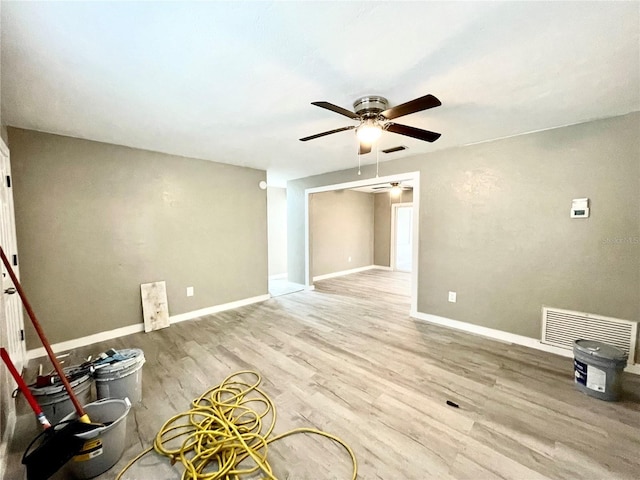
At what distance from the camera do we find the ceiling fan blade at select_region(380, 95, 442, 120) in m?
1.52

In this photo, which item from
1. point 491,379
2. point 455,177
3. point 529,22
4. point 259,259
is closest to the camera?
point 529,22

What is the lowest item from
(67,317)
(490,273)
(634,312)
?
(67,317)

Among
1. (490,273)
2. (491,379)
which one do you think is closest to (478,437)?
(491,379)

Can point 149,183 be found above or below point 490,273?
above

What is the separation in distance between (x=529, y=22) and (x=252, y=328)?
3.67m

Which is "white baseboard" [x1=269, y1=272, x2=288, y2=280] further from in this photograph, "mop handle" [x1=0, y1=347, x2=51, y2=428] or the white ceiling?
"mop handle" [x1=0, y1=347, x2=51, y2=428]

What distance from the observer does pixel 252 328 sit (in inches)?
131

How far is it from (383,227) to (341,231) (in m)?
1.58

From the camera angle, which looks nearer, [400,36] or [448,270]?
[400,36]

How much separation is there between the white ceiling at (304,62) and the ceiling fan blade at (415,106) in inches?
7.4

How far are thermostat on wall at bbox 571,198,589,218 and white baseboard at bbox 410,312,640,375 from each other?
1398 millimetres

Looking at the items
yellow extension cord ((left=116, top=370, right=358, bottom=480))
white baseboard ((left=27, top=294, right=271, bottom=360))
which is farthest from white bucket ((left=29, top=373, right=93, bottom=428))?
white baseboard ((left=27, top=294, right=271, bottom=360))

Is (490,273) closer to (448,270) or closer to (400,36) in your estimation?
(448,270)

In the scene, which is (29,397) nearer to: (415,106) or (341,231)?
(415,106)
